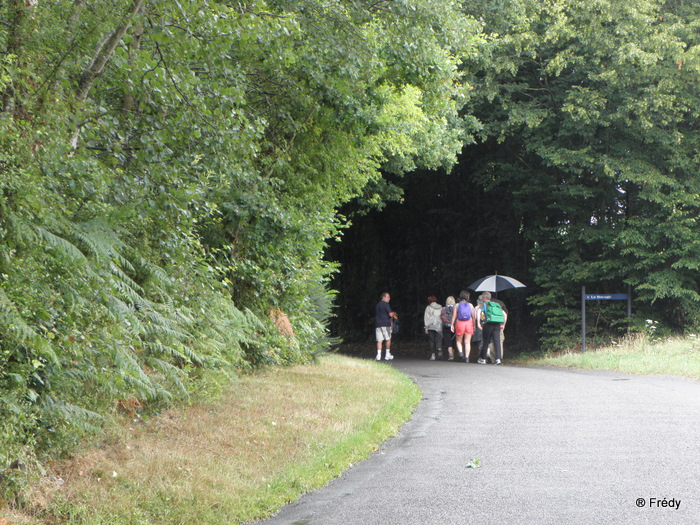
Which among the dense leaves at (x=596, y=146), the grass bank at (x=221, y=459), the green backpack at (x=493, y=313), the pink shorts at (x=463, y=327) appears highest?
the dense leaves at (x=596, y=146)

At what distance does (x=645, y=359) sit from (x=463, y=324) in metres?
5.89

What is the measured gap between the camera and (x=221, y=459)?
705 cm

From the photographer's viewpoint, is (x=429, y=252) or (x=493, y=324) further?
(x=429, y=252)

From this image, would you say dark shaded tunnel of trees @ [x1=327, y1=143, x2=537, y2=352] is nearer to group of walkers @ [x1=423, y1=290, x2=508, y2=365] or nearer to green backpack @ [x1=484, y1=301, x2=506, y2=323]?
group of walkers @ [x1=423, y1=290, x2=508, y2=365]

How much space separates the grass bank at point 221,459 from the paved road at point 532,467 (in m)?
0.30

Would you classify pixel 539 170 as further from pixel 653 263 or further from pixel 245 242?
pixel 245 242

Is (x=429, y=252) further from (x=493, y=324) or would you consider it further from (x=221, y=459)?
(x=221, y=459)

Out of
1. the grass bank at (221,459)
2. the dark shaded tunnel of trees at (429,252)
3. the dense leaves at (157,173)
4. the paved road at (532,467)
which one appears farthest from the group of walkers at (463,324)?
the grass bank at (221,459)

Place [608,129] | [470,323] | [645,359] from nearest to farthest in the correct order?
[645,359] < [470,323] < [608,129]

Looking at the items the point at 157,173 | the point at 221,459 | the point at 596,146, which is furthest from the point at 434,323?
the point at 157,173

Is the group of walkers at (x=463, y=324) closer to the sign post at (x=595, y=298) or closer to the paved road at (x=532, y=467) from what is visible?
the sign post at (x=595, y=298)

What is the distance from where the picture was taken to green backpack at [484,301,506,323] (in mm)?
21344

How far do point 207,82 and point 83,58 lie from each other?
1359 mm

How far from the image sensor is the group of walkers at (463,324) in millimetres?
21703
